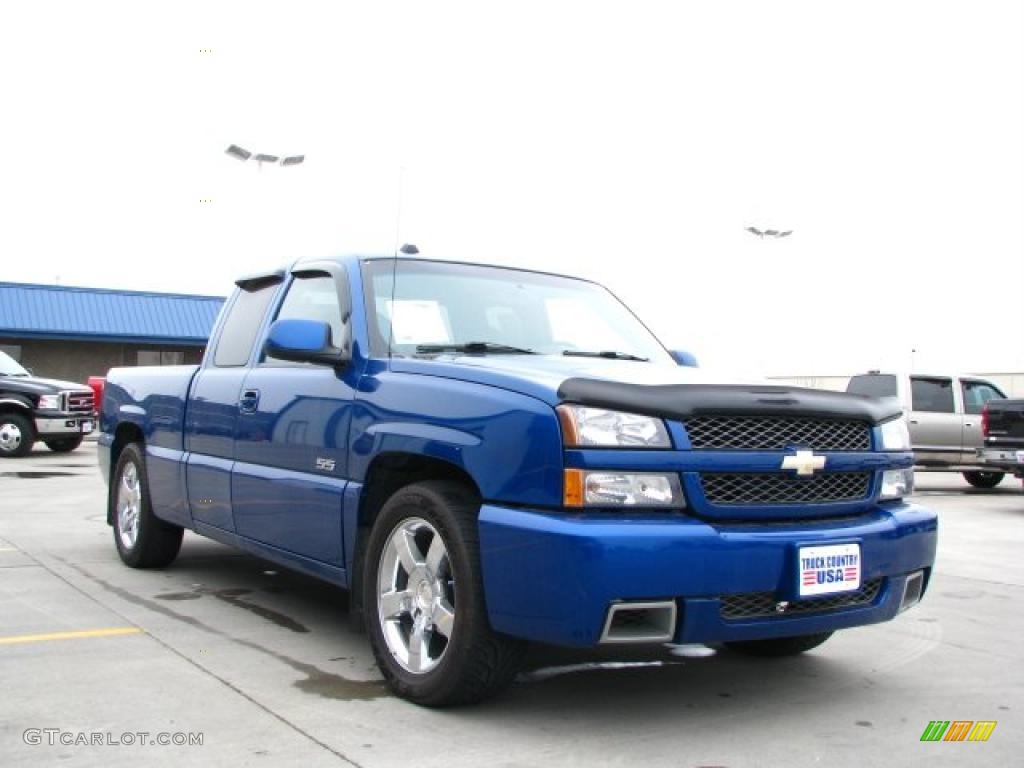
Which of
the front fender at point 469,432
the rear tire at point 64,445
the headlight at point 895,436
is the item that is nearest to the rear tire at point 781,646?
the headlight at point 895,436

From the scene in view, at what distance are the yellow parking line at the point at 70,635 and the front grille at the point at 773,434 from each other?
10.2 feet

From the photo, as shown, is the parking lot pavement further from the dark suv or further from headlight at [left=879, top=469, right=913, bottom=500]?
the dark suv

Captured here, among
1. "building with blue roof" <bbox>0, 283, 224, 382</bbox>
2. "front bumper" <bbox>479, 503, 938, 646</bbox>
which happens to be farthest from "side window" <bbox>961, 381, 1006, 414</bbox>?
"building with blue roof" <bbox>0, 283, 224, 382</bbox>

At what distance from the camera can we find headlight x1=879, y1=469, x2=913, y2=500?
4387 mm

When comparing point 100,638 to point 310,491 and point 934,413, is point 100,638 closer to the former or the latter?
point 310,491

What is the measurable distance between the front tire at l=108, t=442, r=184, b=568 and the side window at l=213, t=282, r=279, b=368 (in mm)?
1222

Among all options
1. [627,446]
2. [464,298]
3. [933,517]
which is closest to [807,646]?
[933,517]

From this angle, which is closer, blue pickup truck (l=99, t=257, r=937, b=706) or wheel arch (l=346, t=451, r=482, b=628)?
blue pickup truck (l=99, t=257, r=937, b=706)

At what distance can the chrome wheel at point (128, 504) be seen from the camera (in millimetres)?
7035

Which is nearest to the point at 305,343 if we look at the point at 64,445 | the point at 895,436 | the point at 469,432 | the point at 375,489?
the point at 375,489

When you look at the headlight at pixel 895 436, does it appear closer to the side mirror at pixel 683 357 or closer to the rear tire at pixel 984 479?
the side mirror at pixel 683 357

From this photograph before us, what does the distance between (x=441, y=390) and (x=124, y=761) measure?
171 cm

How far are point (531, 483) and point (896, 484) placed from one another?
68.9 inches

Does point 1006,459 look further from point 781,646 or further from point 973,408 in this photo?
point 781,646
